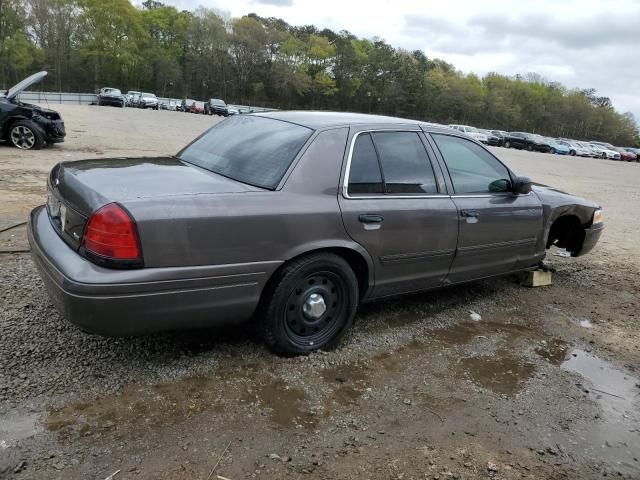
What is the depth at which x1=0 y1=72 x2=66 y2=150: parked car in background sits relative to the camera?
1104 cm

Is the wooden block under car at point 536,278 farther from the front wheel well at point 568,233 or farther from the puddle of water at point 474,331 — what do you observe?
the puddle of water at point 474,331

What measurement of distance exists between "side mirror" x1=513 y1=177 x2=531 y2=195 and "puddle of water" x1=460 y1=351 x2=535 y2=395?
1488 mm

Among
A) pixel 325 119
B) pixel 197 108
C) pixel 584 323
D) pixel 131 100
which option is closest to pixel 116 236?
pixel 325 119

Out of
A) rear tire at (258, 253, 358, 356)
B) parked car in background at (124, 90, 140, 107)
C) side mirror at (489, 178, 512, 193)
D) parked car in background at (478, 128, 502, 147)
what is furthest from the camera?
parked car in background at (124, 90, 140, 107)

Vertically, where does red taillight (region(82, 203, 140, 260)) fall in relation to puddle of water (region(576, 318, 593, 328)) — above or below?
above

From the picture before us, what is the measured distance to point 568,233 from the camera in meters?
5.84

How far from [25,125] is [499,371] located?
450 inches

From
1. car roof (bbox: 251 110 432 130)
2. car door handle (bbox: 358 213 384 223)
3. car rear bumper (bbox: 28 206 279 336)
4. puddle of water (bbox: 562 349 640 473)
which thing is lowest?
puddle of water (bbox: 562 349 640 473)

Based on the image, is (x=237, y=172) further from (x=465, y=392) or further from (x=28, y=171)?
(x=28, y=171)

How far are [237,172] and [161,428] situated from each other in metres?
1.65

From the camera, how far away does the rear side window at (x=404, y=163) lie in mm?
3805

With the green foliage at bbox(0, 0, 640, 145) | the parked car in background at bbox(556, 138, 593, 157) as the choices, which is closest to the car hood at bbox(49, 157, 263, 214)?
the parked car in background at bbox(556, 138, 593, 157)

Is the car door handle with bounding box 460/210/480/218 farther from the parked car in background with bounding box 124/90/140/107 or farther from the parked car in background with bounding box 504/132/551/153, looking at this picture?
the parked car in background with bounding box 124/90/140/107

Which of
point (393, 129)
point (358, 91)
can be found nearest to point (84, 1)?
point (358, 91)
